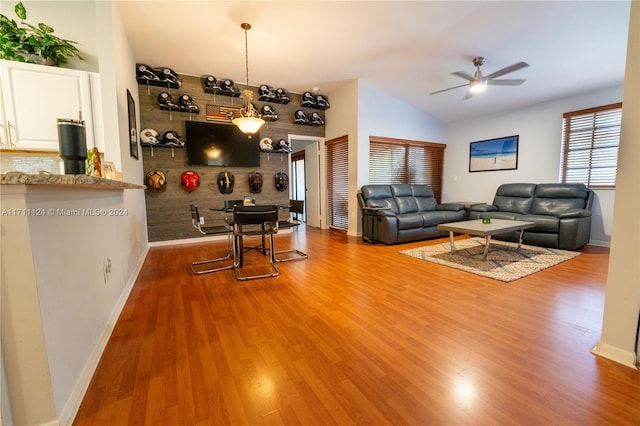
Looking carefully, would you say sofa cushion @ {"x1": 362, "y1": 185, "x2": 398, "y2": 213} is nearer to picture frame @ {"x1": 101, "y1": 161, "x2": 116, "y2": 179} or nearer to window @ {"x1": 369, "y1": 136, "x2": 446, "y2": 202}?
window @ {"x1": 369, "y1": 136, "x2": 446, "y2": 202}

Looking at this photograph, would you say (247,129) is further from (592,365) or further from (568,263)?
(568,263)

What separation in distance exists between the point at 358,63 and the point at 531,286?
3904 millimetres

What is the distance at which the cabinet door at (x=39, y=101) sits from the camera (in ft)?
7.69

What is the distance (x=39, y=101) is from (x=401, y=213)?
500cm

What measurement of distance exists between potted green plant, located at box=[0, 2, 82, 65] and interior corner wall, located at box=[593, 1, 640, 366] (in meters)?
4.27

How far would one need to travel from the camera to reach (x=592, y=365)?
1478mm

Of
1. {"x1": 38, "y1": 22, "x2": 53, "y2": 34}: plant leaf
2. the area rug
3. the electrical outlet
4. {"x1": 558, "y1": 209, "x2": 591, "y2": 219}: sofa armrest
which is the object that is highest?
{"x1": 38, "y1": 22, "x2": 53, "y2": 34}: plant leaf

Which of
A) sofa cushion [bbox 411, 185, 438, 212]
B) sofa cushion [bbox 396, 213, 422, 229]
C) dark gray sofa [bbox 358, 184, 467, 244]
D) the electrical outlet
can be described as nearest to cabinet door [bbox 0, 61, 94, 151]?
the electrical outlet

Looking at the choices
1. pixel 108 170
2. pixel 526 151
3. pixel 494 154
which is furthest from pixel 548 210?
pixel 108 170

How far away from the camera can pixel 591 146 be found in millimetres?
4262

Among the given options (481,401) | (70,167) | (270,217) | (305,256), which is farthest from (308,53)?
(481,401)

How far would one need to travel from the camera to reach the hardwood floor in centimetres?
119

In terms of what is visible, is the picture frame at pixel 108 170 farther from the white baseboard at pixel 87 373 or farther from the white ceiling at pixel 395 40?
the white ceiling at pixel 395 40

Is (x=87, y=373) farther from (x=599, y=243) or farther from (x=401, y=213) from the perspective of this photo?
(x=599, y=243)
